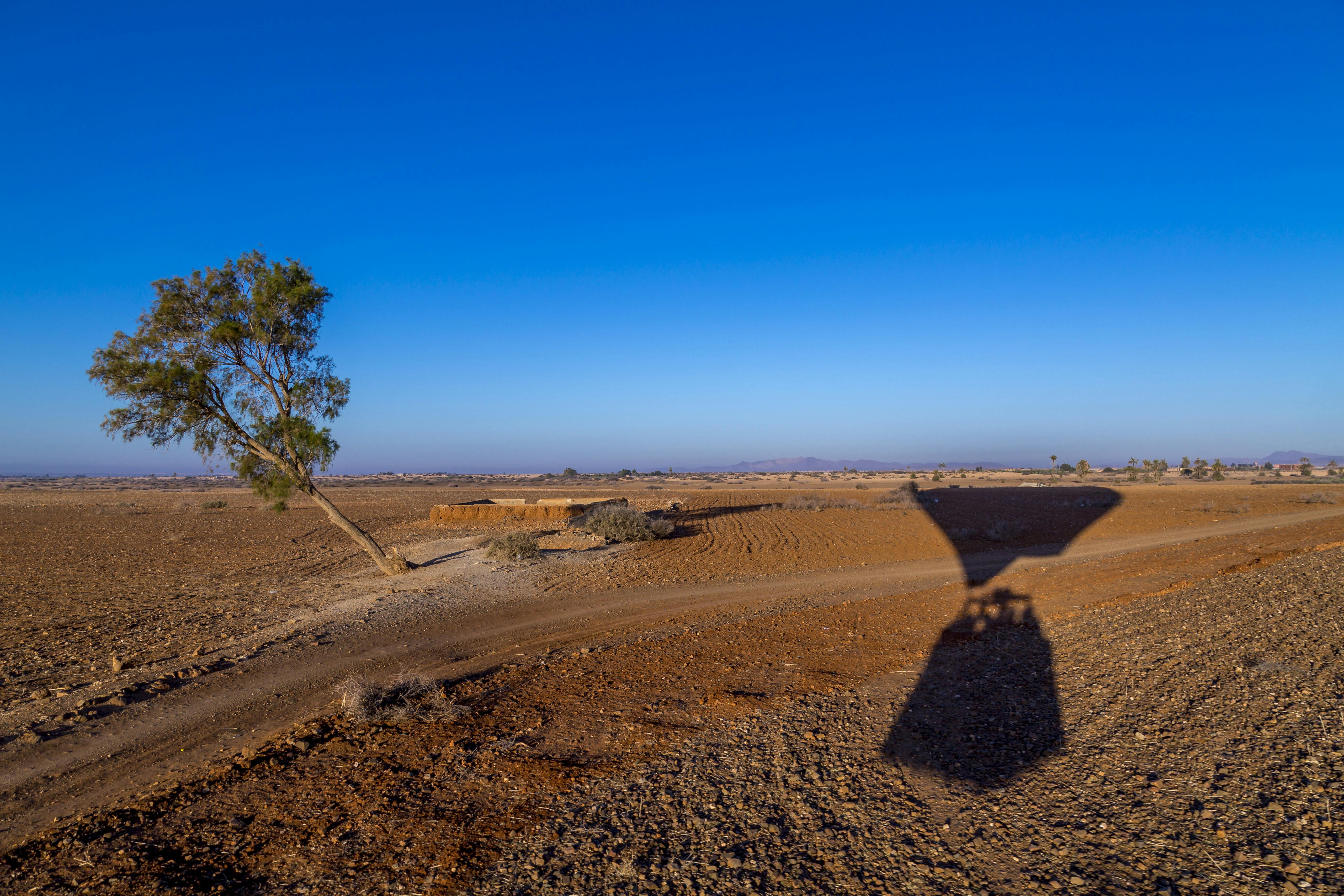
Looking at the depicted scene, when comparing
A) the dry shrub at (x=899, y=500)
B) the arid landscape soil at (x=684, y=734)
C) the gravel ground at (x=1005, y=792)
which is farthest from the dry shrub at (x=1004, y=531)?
the gravel ground at (x=1005, y=792)

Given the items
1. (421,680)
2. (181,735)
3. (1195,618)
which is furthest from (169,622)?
(1195,618)

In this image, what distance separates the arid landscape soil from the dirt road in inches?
2.6

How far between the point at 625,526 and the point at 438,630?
10994mm

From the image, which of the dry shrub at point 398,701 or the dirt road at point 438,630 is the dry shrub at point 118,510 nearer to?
the dirt road at point 438,630

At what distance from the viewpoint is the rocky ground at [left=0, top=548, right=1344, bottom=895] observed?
156 inches

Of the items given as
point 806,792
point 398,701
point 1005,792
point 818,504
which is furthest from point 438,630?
point 818,504

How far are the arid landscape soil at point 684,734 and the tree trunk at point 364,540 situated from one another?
75cm

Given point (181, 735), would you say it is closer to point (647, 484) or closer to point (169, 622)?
point (169, 622)

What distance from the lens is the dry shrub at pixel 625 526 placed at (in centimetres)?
2189

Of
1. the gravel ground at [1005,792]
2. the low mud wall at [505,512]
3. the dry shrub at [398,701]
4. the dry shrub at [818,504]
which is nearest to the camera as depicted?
the gravel ground at [1005,792]

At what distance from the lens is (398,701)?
23.9 ft

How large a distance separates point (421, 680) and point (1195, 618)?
10087mm

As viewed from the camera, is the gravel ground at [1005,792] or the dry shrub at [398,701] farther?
the dry shrub at [398,701]

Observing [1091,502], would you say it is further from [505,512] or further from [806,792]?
[806,792]
